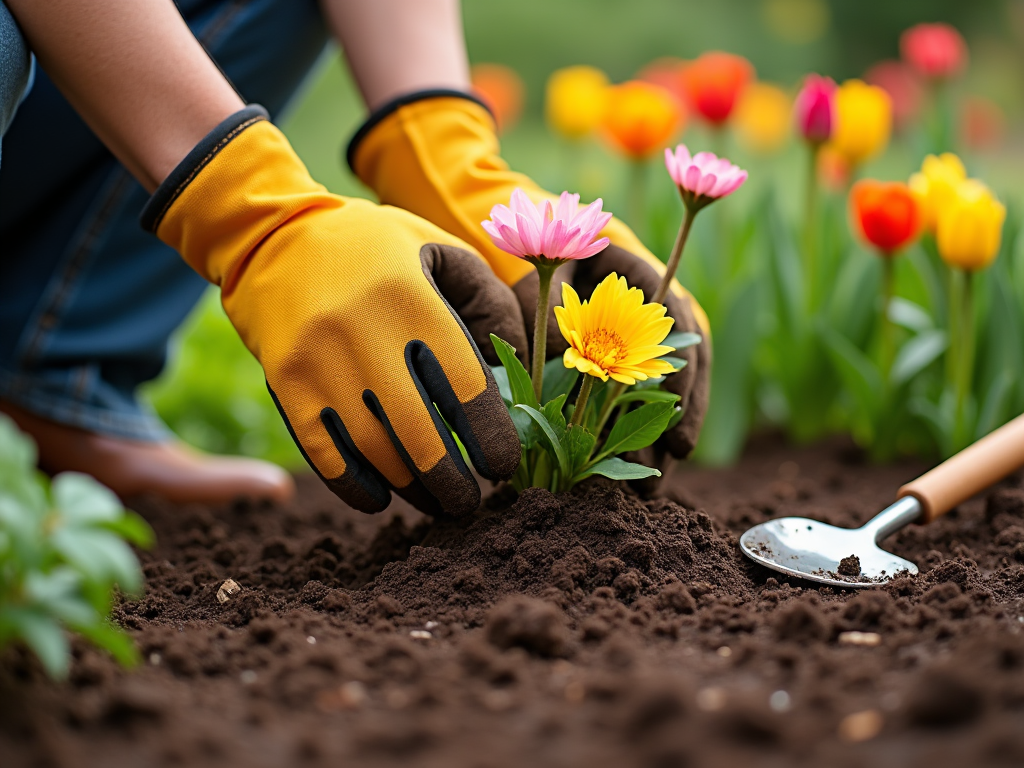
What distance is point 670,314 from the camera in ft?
4.26

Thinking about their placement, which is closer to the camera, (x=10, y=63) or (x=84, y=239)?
(x=10, y=63)

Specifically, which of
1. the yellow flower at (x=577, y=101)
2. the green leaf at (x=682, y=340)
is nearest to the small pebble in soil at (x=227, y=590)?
the green leaf at (x=682, y=340)

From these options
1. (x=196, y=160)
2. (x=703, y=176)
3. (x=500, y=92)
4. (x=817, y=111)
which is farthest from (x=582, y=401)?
(x=500, y=92)

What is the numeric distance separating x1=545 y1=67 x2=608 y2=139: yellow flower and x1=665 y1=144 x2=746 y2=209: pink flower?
147cm

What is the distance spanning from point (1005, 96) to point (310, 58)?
24.8ft

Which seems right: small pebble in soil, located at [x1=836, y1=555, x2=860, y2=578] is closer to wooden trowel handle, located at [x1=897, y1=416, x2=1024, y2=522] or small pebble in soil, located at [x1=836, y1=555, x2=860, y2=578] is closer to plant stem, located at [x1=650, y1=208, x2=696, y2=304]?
wooden trowel handle, located at [x1=897, y1=416, x2=1024, y2=522]

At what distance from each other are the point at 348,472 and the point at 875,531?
2.20ft

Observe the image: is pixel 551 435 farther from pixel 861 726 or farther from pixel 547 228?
pixel 861 726

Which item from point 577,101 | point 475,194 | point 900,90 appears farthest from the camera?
point 900,90

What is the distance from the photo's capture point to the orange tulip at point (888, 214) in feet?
5.47

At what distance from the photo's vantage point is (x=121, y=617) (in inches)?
43.3

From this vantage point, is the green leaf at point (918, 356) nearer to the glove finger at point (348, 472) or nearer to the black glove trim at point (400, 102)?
the black glove trim at point (400, 102)

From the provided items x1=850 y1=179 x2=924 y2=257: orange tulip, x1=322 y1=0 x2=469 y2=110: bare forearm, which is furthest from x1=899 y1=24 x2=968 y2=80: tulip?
x1=322 y1=0 x2=469 y2=110: bare forearm

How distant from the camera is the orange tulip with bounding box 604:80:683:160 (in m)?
2.17
